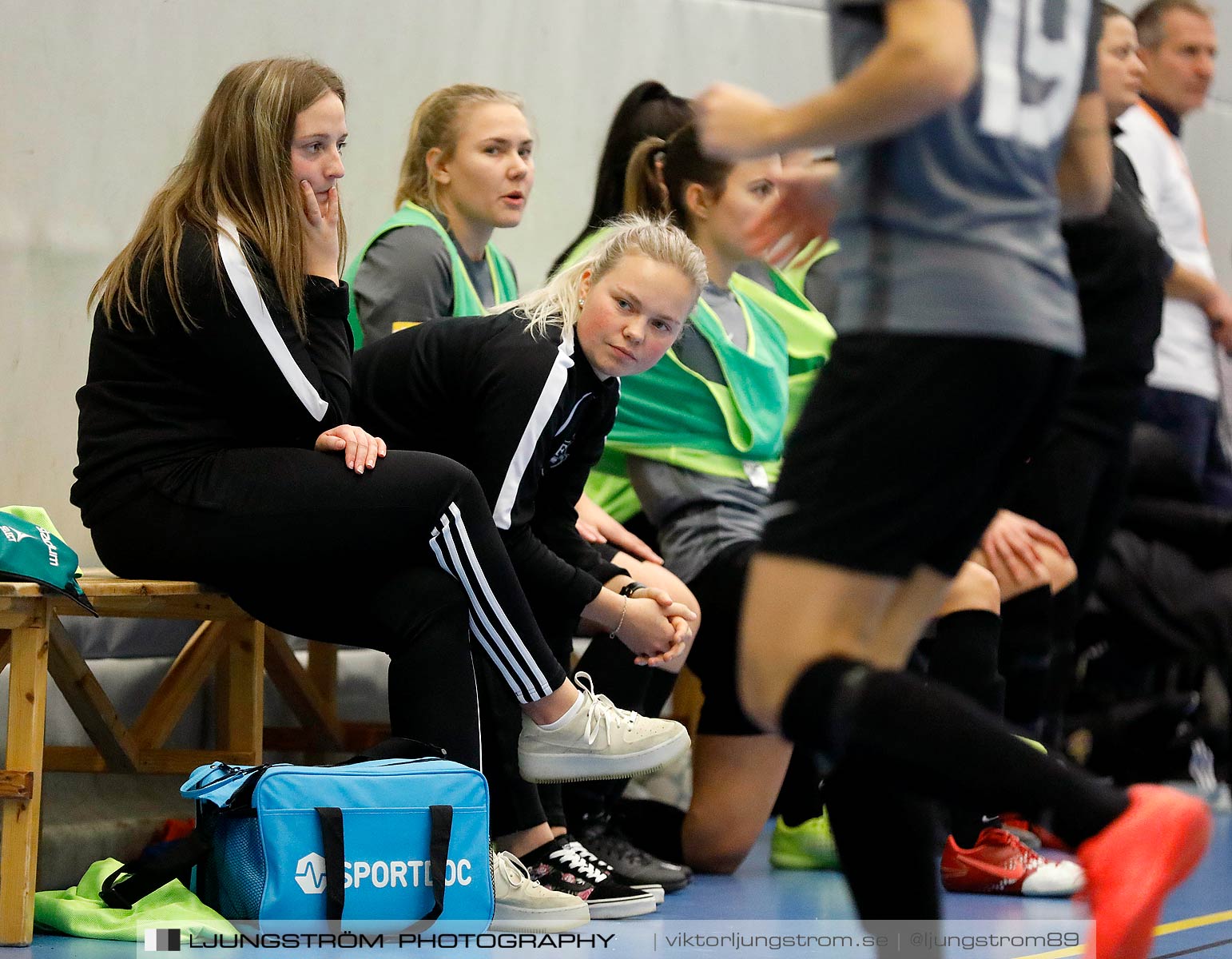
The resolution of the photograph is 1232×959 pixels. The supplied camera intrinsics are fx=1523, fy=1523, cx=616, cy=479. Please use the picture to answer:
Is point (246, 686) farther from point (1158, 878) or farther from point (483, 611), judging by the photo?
point (1158, 878)

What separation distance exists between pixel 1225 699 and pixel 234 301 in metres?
2.65

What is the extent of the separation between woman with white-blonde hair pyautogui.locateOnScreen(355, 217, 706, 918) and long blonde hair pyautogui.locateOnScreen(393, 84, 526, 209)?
22.3 inches

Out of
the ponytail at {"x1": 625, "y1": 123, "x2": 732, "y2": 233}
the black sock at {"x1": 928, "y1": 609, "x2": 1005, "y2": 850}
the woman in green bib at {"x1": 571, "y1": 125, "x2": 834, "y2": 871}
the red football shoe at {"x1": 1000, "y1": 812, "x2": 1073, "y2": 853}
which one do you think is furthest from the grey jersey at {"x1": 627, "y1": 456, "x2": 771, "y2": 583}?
the red football shoe at {"x1": 1000, "y1": 812, "x2": 1073, "y2": 853}

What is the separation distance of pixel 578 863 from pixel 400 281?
1122 mm

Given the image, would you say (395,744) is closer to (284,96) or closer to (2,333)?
(284,96)

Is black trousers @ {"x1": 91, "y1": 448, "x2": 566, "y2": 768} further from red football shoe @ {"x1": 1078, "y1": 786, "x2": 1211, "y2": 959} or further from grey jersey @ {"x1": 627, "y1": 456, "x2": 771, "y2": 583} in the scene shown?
red football shoe @ {"x1": 1078, "y1": 786, "x2": 1211, "y2": 959}

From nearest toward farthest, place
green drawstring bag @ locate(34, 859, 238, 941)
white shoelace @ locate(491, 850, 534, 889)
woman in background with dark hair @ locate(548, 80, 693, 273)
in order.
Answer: green drawstring bag @ locate(34, 859, 238, 941), white shoelace @ locate(491, 850, 534, 889), woman in background with dark hair @ locate(548, 80, 693, 273)

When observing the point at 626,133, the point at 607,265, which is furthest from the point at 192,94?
the point at 607,265

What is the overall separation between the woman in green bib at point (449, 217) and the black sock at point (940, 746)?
1.72 metres

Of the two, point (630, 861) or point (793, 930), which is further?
point (630, 861)

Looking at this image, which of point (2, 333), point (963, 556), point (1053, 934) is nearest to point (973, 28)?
point (963, 556)

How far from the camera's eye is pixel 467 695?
86.3 inches

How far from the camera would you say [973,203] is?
1.28 metres

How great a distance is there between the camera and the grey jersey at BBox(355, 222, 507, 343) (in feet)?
9.25
